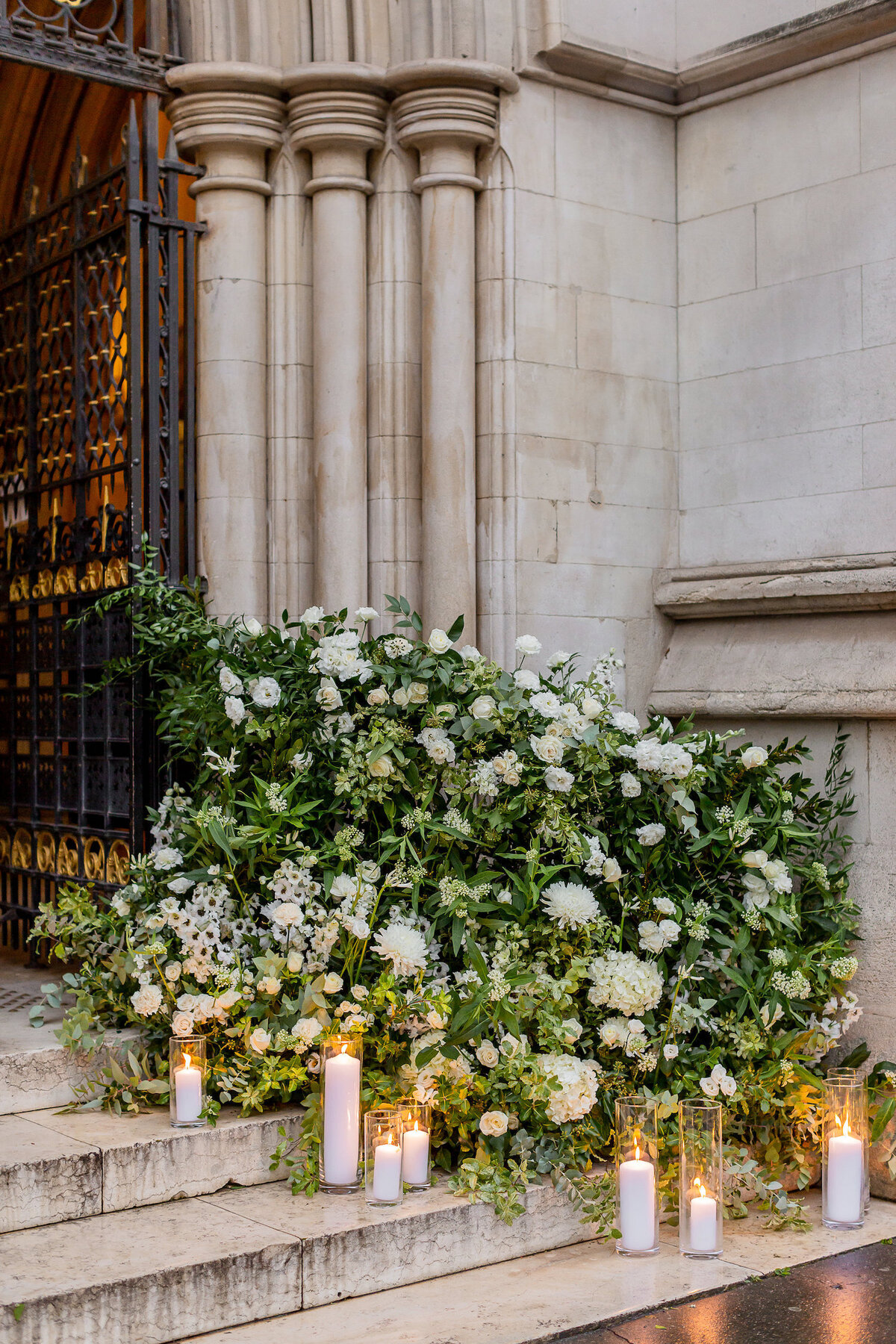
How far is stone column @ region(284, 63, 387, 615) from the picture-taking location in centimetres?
458

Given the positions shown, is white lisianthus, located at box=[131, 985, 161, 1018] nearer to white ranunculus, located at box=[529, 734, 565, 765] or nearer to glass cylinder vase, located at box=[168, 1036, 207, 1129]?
glass cylinder vase, located at box=[168, 1036, 207, 1129]

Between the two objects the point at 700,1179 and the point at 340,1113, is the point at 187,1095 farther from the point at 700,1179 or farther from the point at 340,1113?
the point at 700,1179

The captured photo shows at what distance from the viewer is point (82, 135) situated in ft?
21.2

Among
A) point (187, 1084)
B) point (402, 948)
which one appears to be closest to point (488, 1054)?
point (402, 948)

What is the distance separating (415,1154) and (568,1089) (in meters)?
0.40

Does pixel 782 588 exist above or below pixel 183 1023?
above

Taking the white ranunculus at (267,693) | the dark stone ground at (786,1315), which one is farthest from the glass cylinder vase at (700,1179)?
the white ranunculus at (267,693)

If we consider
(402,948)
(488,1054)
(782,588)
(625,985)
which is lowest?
(488,1054)

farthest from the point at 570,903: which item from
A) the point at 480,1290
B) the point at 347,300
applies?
the point at 347,300

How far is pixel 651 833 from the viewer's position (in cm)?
390

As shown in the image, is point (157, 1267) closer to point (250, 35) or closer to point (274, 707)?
point (274, 707)

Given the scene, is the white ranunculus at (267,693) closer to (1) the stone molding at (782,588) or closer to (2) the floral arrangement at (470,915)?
(2) the floral arrangement at (470,915)

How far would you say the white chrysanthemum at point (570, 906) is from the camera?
3.70 metres

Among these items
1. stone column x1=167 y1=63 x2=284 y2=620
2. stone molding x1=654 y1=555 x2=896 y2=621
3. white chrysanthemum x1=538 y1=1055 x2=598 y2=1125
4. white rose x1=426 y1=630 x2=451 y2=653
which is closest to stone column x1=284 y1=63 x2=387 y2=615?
stone column x1=167 y1=63 x2=284 y2=620
